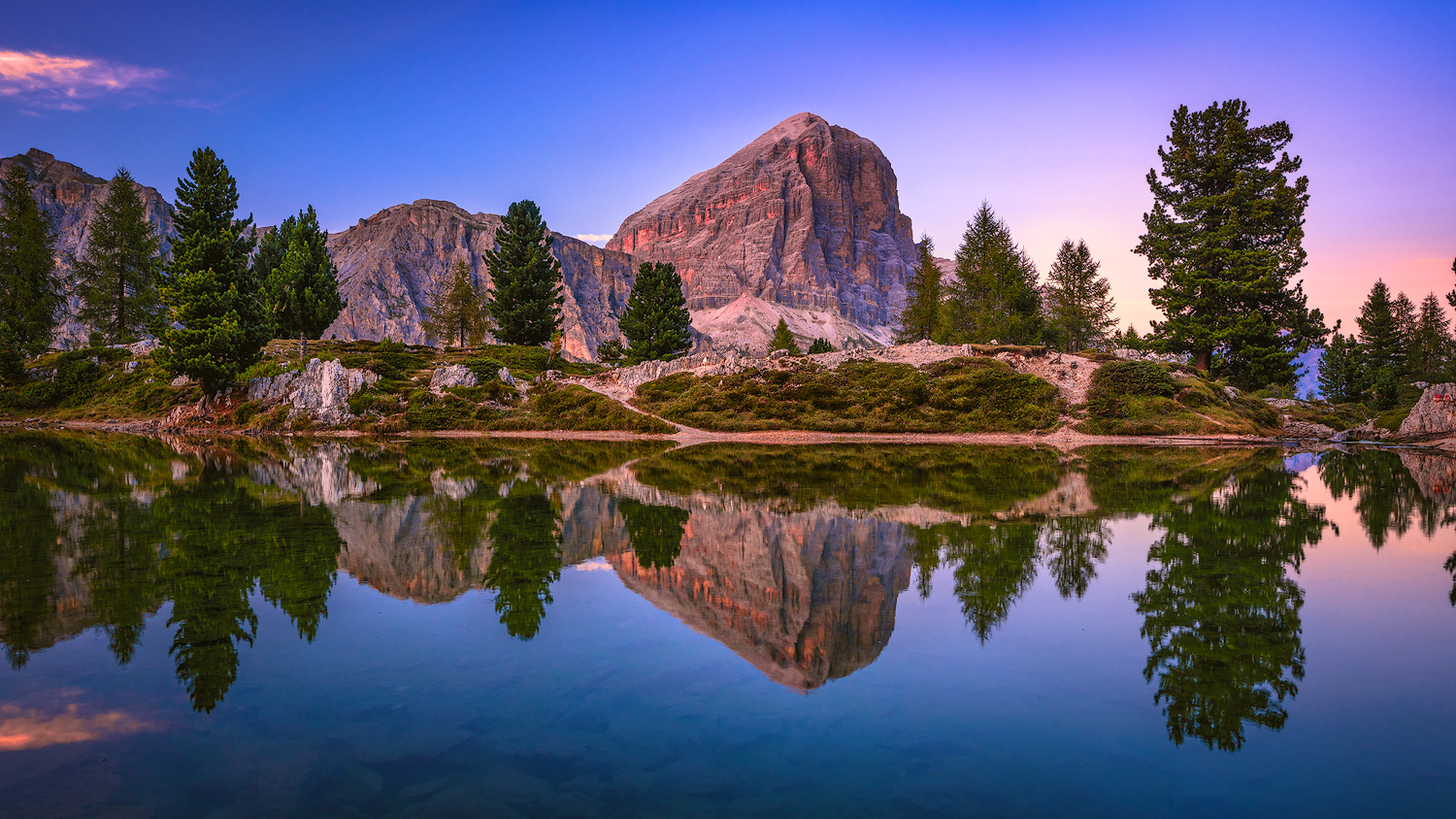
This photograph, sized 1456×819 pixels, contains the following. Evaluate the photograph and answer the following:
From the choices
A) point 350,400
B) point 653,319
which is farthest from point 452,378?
point 653,319

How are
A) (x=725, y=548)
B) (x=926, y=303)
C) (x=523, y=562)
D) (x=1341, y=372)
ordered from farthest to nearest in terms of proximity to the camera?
(x=926, y=303) → (x=1341, y=372) → (x=725, y=548) → (x=523, y=562)

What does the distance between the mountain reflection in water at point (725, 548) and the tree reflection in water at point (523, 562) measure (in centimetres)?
6

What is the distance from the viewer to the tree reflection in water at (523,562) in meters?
8.52

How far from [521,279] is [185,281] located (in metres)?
31.1

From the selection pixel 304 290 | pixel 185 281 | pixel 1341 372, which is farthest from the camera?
pixel 1341 372

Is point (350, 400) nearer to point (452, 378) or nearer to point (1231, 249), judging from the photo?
point (452, 378)

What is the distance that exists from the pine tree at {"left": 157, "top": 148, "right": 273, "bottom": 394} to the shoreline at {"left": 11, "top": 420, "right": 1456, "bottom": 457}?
5421 mm

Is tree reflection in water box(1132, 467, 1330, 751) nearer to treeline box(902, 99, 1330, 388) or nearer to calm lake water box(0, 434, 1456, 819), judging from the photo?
calm lake water box(0, 434, 1456, 819)

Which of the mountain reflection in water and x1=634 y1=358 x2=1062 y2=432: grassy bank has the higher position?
x1=634 y1=358 x2=1062 y2=432: grassy bank

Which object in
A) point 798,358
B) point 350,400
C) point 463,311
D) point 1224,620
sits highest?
point 463,311

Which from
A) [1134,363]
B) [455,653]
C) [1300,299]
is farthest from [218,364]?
[1300,299]

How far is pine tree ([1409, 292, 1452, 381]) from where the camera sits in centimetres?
7438

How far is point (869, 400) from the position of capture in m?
49.2

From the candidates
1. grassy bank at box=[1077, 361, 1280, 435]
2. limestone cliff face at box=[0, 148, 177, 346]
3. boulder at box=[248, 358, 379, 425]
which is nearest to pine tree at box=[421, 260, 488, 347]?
boulder at box=[248, 358, 379, 425]
